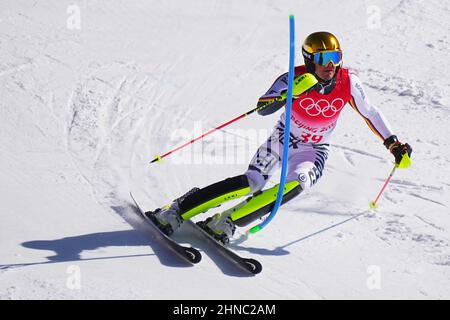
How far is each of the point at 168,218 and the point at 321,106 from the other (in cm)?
145

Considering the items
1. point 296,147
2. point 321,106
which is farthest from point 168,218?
point 321,106

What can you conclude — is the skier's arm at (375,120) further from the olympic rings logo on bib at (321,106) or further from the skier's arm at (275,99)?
the skier's arm at (275,99)

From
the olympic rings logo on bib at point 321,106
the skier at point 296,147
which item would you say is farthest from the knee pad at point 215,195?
the olympic rings logo on bib at point 321,106

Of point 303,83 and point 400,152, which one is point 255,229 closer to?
point 303,83

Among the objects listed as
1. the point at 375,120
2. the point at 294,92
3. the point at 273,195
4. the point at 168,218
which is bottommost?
the point at 168,218

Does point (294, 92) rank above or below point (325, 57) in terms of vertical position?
below

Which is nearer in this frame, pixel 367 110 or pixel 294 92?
pixel 294 92

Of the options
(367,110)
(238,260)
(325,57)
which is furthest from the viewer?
(367,110)

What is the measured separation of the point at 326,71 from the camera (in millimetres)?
5820

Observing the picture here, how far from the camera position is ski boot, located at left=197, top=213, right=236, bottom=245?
5.76 m

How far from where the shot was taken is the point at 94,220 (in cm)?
607

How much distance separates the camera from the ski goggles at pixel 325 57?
575cm

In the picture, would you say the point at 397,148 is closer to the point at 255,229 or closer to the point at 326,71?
the point at 326,71

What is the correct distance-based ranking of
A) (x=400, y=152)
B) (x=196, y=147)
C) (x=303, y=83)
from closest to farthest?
(x=303, y=83), (x=400, y=152), (x=196, y=147)
